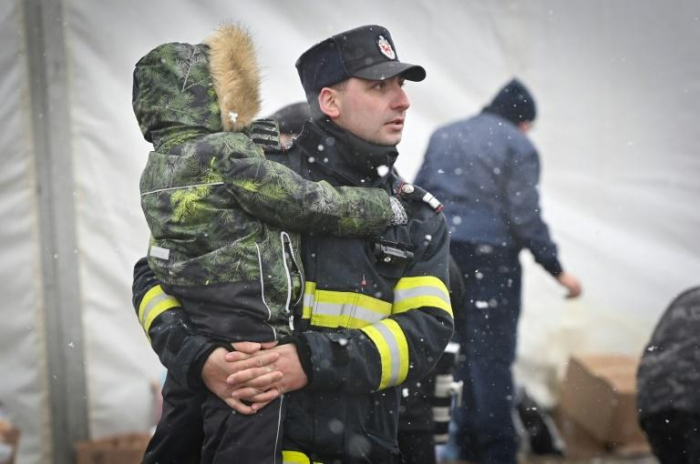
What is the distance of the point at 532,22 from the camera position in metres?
4.36

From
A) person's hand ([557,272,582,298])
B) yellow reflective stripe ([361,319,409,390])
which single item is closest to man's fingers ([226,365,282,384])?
yellow reflective stripe ([361,319,409,390])

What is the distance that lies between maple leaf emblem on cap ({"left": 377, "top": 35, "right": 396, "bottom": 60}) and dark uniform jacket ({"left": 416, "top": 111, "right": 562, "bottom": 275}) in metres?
1.80

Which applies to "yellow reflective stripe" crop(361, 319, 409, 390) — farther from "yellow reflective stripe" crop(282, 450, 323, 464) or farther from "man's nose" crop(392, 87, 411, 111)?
"man's nose" crop(392, 87, 411, 111)

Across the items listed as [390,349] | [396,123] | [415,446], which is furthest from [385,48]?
[415,446]

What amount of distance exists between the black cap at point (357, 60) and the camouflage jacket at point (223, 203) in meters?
0.21

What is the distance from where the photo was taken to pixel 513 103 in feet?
12.6

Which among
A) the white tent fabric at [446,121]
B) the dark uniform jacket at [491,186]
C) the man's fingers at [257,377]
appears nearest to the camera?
the man's fingers at [257,377]

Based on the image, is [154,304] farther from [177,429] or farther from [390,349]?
[390,349]

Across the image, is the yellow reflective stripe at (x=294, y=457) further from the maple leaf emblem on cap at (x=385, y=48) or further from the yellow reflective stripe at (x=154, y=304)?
the maple leaf emblem on cap at (x=385, y=48)

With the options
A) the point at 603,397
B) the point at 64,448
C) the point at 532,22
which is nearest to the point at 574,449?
the point at 603,397

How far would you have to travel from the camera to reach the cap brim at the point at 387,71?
72.7 inches

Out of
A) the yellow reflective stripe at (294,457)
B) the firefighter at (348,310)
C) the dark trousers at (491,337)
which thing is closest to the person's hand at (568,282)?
the dark trousers at (491,337)

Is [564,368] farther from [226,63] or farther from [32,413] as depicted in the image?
[226,63]

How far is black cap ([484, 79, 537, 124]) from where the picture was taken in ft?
12.6
